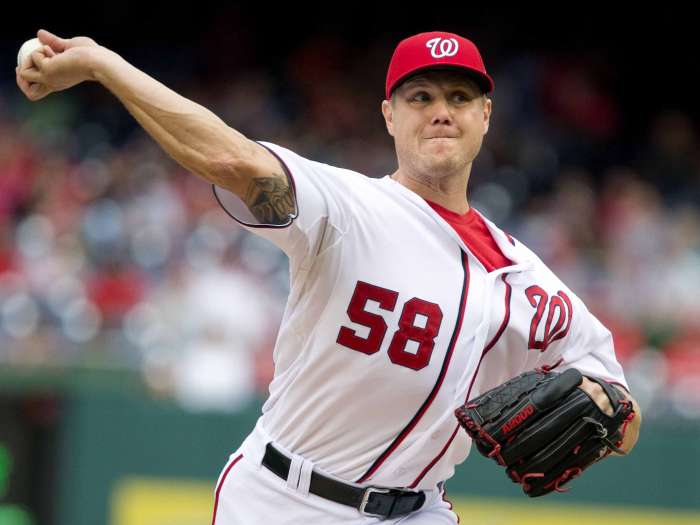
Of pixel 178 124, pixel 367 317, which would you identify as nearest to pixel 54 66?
pixel 178 124

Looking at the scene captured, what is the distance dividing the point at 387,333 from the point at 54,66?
3.53 ft

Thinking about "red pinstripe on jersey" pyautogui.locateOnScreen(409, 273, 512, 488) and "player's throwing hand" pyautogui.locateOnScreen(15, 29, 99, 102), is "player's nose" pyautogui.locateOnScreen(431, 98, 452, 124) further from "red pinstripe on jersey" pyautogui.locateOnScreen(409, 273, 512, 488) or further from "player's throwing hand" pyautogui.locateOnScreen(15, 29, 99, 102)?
"player's throwing hand" pyautogui.locateOnScreen(15, 29, 99, 102)

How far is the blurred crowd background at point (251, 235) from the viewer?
24.9 feet

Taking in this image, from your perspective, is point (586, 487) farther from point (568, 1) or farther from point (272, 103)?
point (568, 1)

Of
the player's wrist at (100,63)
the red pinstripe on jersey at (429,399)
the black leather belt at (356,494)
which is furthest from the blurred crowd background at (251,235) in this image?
the player's wrist at (100,63)

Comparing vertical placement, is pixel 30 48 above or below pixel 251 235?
below

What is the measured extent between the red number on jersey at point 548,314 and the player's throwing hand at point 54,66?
4.68 ft

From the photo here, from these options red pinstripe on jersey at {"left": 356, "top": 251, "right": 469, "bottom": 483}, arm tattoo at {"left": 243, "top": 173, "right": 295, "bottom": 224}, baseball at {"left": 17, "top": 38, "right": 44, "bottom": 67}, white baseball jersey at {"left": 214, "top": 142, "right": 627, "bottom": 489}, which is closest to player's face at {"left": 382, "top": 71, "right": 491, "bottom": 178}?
white baseball jersey at {"left": 214, "top": 142, "right": 627, "bottom": 489}

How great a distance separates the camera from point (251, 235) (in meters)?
8.47

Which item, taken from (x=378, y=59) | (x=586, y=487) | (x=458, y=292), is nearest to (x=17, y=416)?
(x=586, y=487)

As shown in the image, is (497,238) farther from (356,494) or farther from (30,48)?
(30,48)

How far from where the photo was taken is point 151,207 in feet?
29.3

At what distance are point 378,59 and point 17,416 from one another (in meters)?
7.13

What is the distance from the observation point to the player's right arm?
2719mm
